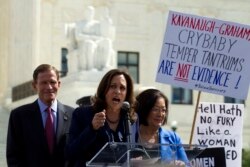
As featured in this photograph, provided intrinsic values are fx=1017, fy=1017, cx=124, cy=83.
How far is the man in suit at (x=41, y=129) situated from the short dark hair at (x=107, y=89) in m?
0.43

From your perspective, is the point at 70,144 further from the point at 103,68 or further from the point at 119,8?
the point at 119,8

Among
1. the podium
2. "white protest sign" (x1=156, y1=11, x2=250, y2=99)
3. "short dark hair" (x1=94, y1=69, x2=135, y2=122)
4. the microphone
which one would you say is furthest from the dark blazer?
"white protest sign" (x1=156, y1=11, x2=250, y2=99)

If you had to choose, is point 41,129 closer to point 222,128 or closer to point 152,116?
point 152,116

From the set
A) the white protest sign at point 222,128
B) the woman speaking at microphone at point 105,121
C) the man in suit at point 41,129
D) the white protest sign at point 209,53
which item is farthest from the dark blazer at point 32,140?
the white protest sign at point 222,128

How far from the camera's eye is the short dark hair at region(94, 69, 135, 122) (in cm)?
596

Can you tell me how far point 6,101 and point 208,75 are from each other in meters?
22.2

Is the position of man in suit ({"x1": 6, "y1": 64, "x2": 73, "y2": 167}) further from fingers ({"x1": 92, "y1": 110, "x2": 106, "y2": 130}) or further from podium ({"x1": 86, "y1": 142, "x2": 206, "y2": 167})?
podium ({"x1": 86, "y1": 142, "x2": 206, "y2": 167})

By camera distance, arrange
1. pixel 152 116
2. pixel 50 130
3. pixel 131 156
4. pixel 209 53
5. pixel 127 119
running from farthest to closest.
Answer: pixel 209 53
pixel 50 130
pixel 152 116
pixel 127 119
pixel 131 156

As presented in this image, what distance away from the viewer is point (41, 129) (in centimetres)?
638

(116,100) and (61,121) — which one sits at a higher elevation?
(116,100)

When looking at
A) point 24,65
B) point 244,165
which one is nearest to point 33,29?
point 24,65

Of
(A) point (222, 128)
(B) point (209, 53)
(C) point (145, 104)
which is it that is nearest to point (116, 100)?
(C) point (145, 104)

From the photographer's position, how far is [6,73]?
108 feet

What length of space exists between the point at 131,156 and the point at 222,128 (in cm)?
361
